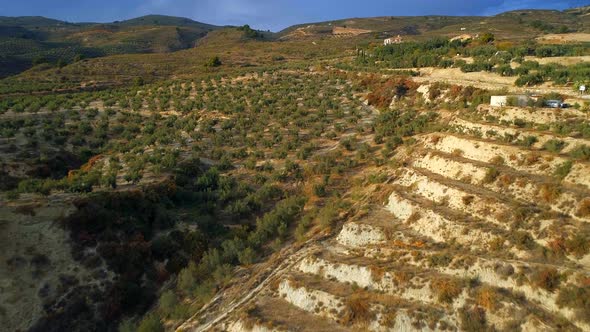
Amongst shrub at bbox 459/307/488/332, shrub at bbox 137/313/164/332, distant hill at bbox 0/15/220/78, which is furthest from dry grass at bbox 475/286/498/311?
distant hill at bbox 0/15/220/78

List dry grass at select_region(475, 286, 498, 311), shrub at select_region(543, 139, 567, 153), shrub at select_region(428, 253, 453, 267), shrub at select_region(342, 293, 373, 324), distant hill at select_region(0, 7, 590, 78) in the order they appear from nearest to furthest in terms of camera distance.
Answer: dry grass at select_region(475, 286, 498, 311)
shrub at select_region(342, 293, 373, 324)
shrub at select_region(428, 253, 453, 267)
shrub at select_region(543, 139, 567, 153)
distant hill at select_region(0, 7, 590, 78)

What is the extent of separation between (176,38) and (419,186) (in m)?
170

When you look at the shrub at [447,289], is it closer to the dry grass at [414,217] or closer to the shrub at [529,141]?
the dry grass at [414,217]

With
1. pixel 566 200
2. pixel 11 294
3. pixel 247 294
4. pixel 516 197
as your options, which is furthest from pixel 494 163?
pixel 11 294

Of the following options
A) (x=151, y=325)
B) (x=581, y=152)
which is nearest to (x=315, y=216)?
(x=151, y=325)

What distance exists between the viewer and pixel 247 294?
54.9 ft

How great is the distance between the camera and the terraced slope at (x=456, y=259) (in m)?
13.3

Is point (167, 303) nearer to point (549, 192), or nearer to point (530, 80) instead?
point (549, 192)

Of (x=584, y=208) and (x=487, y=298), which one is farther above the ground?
(x=584, y=208)

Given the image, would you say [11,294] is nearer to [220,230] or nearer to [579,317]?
[220,230]

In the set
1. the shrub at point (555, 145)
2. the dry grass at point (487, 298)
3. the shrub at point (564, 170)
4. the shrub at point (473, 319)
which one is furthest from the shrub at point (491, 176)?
the shrub at point (473, 319)

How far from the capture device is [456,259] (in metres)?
15.3

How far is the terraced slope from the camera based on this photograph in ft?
43.5

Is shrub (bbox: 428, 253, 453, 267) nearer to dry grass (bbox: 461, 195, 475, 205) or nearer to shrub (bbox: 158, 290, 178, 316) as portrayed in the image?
dry grass (bbox: 461, 195, 475, 205)
